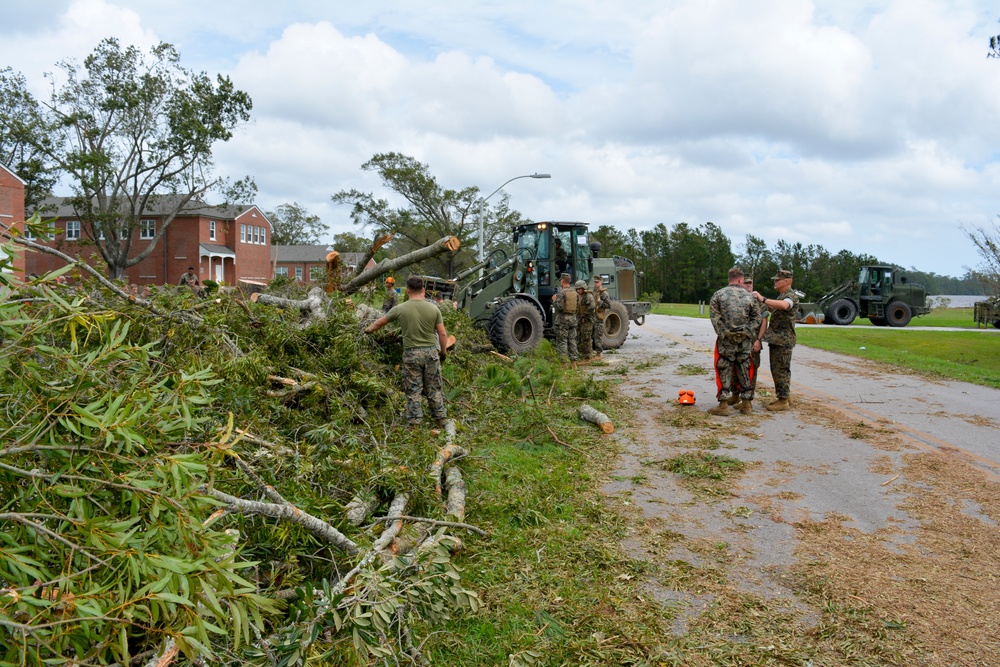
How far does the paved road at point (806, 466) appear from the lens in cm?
522

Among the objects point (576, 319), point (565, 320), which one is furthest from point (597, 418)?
point (576, 319)

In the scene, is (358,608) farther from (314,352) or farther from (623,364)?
(623,364)

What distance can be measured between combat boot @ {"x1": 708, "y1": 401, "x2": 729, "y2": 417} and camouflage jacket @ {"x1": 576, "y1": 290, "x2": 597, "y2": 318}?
18.5ft

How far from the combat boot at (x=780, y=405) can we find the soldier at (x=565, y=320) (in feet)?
17.5

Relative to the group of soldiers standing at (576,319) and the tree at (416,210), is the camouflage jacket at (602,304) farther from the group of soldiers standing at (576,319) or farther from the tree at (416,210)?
the tree at (416,210)

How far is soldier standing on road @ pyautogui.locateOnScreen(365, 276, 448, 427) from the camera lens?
8227 mm

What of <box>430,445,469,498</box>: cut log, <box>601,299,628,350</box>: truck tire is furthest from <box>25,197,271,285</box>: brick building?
<box>430,445,469,498</box>: cut log

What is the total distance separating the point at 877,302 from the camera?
32.6 metres

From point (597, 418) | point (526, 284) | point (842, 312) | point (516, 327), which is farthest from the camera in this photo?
point (842, 312)

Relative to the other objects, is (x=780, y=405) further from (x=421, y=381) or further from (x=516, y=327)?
(x=516, y=327)

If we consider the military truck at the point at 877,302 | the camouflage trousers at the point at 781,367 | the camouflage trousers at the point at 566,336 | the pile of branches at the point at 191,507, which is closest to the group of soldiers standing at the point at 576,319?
the camouflage trousers at the point at 566,336

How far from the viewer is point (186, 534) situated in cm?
245

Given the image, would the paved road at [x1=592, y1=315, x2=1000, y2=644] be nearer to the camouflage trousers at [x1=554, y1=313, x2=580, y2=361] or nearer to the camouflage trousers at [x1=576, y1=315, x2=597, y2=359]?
the camouflage trousers at [x1=554, y1=313, x2=580, y2=361]

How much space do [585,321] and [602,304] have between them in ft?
4.34
